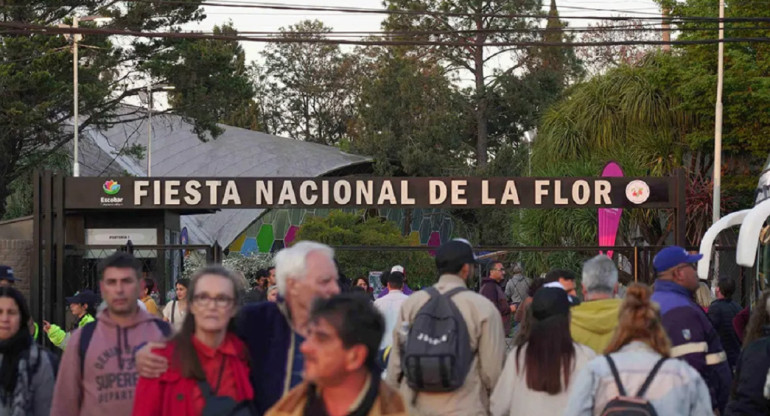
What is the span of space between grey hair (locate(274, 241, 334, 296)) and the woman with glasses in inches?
8.1

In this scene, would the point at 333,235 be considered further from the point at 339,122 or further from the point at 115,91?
the point at 339,122

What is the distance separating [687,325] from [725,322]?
4492 mm

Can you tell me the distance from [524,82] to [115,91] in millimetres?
22791

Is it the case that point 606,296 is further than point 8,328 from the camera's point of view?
Yes

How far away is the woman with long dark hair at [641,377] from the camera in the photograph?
598 centimetres

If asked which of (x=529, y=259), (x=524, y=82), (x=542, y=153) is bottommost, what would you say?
(x=529, y=259)

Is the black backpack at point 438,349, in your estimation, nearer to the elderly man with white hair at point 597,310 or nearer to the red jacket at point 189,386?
the elderly man with white hair at point 597,310

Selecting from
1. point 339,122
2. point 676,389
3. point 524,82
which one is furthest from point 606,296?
point 339,122

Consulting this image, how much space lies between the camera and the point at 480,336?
24.8 feet

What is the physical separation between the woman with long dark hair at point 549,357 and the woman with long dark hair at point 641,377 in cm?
76

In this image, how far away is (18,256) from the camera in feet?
64.4

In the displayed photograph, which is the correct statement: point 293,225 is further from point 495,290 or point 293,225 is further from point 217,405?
point 217,405

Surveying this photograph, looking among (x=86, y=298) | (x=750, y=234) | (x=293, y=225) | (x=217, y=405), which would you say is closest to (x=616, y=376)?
(x=217, y=405)

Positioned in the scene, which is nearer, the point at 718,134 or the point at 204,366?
the point at 204,366
